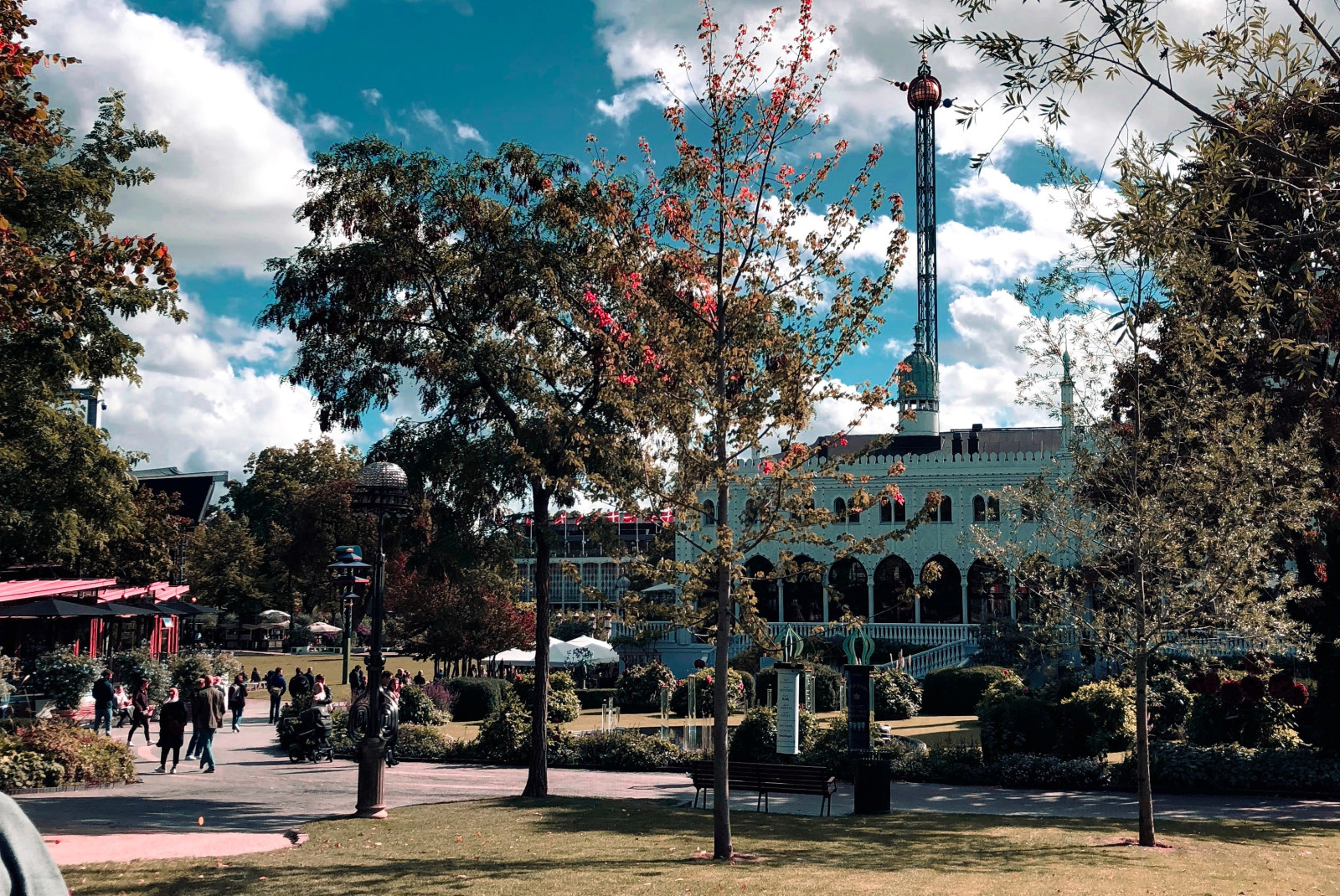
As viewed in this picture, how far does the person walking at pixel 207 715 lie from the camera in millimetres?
21281

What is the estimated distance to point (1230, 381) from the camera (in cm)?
2312

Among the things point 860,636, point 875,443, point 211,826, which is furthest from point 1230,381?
point 211,826

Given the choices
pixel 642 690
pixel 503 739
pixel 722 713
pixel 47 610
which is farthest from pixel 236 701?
pixel 722 713

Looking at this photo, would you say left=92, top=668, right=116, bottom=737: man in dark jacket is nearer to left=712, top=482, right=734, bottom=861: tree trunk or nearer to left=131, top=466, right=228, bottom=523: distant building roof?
left=712, top=482, right=734, bottom=861: tree trunk

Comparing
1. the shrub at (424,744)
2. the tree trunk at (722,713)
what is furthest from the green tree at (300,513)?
the tree trunk at (722,713)

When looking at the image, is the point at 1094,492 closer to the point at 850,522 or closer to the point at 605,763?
the point at 605,763

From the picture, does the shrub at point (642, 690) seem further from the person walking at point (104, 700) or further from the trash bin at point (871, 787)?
the trash bin at point (871, 787)

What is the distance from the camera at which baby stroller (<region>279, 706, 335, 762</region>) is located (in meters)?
23.8

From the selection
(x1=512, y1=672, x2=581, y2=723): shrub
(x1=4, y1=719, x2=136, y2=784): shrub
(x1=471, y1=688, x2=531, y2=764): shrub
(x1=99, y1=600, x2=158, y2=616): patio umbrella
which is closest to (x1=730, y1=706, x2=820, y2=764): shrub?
(x1=471, y1=688, x2=531, y2=764): shrub

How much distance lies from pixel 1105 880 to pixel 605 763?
14332 millimetres

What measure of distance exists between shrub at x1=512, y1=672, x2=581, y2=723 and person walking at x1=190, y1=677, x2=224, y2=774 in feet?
25.3

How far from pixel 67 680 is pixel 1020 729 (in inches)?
974

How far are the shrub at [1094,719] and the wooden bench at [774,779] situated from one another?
292 inches

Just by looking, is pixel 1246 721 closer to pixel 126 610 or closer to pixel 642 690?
pixel 642 690
